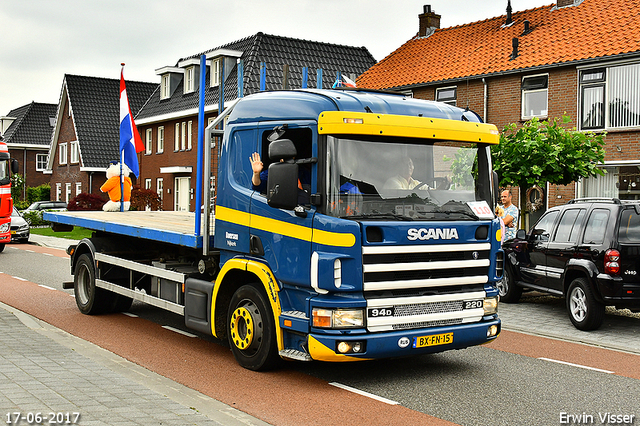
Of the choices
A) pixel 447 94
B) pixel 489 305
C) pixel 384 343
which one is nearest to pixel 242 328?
pixel 384 343

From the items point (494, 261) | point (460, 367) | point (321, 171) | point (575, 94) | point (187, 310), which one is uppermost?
point (575, 94)

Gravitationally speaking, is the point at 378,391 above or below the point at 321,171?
below

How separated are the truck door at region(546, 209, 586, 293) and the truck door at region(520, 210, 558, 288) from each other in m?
0.17

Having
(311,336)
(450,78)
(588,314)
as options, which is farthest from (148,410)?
(450,78)

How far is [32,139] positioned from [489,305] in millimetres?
65830

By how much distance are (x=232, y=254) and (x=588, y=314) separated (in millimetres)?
5305

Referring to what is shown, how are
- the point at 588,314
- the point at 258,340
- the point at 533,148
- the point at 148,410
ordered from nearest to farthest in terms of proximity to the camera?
the point at 148,410
the point at 258,340
the point at 588,314
the point at 533,148

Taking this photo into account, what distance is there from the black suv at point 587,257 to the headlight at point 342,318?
4.82 m

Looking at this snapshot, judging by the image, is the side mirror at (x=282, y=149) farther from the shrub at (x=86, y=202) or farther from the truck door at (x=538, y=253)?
the shrub at (x=86, y=202)

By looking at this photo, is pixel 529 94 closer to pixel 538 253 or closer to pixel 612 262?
pixel 538 253

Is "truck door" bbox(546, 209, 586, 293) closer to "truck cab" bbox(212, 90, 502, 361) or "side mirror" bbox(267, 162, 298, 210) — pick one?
"truck cab" bbox(212, 90, 502, 361)

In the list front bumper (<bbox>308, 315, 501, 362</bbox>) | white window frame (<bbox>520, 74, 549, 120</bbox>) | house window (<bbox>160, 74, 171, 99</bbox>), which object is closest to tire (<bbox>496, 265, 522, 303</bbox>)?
front bumper (<bbox>308, 315, 501, 362</bbox>)

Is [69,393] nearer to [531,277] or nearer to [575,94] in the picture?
[531,277]

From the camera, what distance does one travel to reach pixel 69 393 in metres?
5.57
